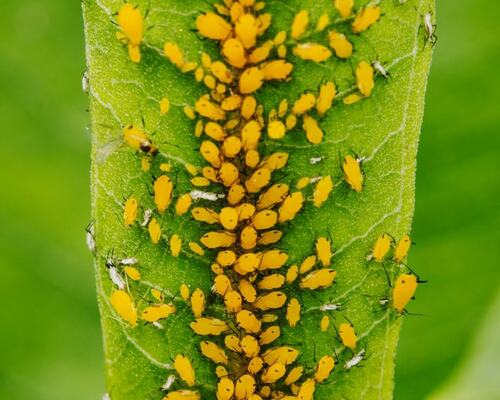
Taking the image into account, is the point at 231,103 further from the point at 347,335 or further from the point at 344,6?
the point at 347,335

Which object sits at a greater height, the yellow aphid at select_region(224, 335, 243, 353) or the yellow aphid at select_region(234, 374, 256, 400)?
the yellow aphid at select_region(224, 335, 243, 353)

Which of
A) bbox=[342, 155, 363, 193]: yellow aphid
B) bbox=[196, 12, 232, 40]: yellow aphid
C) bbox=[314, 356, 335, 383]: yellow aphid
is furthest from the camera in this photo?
bbox=[314, 356, 335, 383]: yellow aphid

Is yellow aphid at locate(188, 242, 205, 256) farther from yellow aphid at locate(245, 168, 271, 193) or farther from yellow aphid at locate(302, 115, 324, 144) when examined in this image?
yellow aphid at locate(302, 115, 324, 144)

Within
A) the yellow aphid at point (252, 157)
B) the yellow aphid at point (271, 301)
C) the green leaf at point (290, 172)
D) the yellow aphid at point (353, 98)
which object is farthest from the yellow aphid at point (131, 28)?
the yellow aphid at point (271, 301)

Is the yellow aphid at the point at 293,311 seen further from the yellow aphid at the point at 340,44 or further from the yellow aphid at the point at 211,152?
the yellow aphid at the point at 340,44

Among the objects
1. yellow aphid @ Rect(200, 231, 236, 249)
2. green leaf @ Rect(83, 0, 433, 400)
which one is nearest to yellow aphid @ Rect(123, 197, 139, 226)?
green leaf @ Rect(83, 0, 433, 400)

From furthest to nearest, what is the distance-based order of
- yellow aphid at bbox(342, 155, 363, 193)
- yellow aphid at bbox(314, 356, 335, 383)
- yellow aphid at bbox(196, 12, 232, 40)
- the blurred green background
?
the blurred green background < yellow aphid at bbox(314, 356, 335, 383) < yellow aphid at bbox(342, 155, 363, 193) < yellow aphid at bbox(196, 12, 232, 40)

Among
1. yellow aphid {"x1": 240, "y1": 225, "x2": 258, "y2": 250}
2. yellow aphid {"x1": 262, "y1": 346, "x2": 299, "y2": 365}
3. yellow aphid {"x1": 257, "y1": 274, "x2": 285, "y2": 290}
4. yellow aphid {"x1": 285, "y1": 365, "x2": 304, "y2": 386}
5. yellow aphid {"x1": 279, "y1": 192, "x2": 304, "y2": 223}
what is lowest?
yellow aphid {"x1": 285, "y1": 365, "x2": 304, "y2": 386}

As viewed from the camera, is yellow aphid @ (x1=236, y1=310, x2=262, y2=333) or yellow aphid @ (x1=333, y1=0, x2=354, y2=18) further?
yellow aphid @ (x1=236, y1=310, x2=262, y2=333)

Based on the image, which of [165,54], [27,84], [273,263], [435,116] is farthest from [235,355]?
[27,84]
